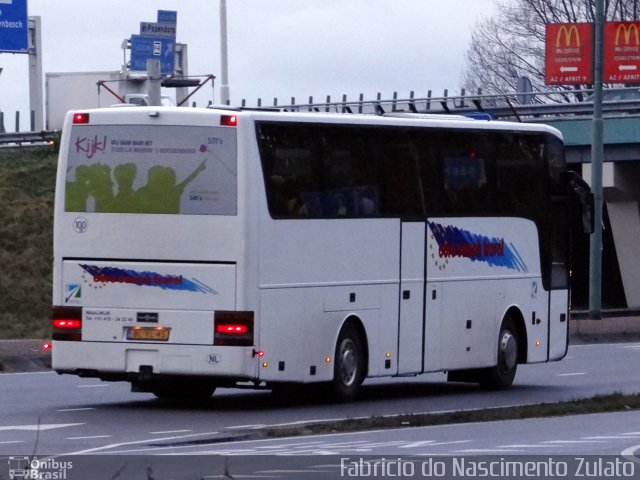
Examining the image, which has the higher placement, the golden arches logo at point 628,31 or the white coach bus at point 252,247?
the golden arches logo at point 628,31

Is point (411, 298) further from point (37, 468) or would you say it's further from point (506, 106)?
point (506, 106)

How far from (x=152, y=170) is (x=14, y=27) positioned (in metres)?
40.2

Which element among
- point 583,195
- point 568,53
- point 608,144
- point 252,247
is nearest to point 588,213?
point 583,195

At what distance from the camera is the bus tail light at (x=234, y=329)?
1720 cm

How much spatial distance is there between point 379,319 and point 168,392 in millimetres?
2514

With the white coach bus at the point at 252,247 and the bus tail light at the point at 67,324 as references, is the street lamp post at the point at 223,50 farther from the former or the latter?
the bus tail light at the point at 67,324

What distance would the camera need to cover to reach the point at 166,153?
1756cm

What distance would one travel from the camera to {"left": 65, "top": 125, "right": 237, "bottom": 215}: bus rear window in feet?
57.1

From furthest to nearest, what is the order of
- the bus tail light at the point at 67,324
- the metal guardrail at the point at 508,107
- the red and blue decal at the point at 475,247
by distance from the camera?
the metal guardrail at the point at 508,107 < the red and blue decal at the point at 475,247 < the bus tail light at the point at 67,324

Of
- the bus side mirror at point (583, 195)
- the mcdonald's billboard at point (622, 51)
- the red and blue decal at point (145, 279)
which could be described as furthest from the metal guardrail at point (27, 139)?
the red and blue decal at point (145, 279)

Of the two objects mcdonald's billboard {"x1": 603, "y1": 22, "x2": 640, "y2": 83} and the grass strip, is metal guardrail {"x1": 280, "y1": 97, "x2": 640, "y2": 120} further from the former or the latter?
the grass strip

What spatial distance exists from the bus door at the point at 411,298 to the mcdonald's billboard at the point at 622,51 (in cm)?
4715

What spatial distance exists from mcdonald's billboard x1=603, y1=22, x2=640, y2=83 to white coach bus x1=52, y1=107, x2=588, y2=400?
47.0 metres

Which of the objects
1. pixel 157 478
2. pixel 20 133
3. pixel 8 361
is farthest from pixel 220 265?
pixel 20 133
